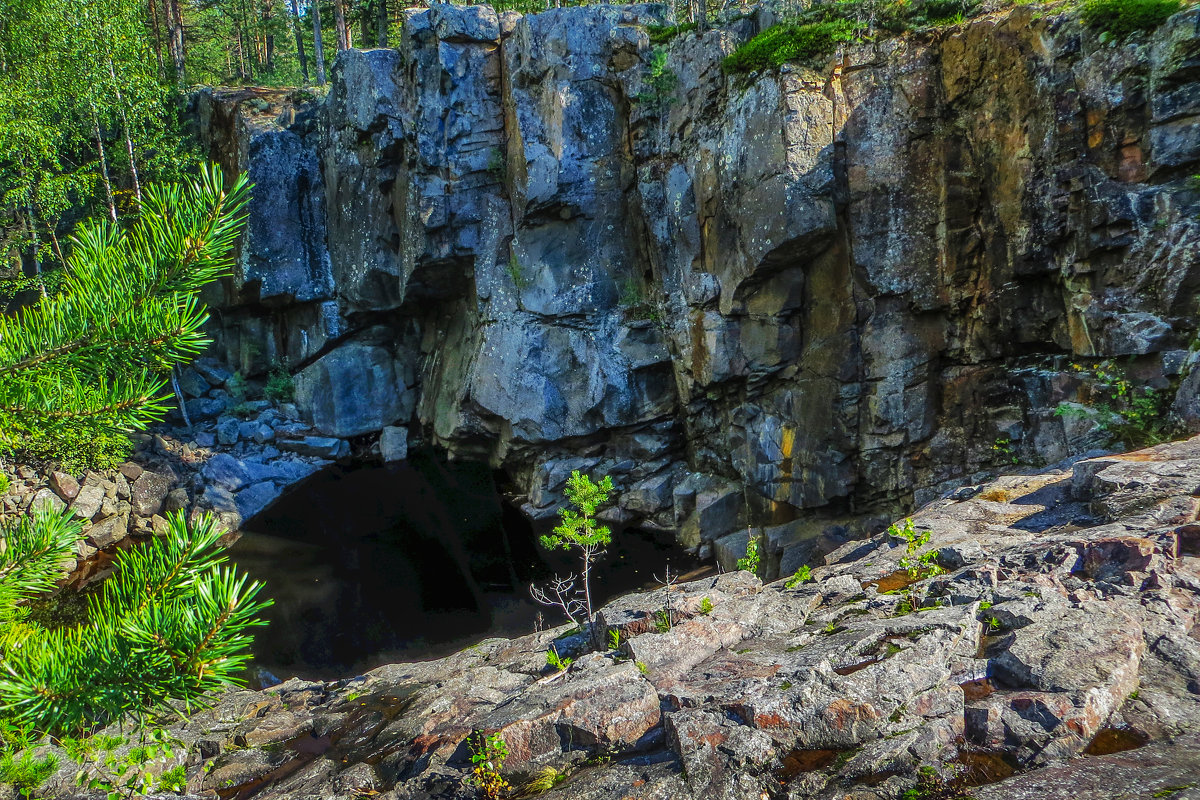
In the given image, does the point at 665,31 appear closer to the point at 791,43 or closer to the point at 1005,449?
the point at 791,43

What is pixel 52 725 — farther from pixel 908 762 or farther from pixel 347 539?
pixel 347 539

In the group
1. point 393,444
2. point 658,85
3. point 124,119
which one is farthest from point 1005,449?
point 124,119

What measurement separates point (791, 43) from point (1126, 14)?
6.01m

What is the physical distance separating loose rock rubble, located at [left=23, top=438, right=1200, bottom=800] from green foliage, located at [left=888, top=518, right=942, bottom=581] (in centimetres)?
11

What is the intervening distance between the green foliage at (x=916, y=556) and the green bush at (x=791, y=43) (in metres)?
11.2

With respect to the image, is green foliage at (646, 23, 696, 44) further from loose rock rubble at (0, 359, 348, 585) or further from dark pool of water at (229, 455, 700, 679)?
loose rock rubble at (0, 359, 348, 585)

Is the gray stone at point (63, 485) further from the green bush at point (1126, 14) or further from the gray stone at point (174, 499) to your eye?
the green bush at point (1126, 14)

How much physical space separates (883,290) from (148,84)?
25380 millimetres

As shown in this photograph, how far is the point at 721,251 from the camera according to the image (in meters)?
17.8

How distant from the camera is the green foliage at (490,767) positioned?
16.5 feet

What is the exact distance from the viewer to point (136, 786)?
249 inches

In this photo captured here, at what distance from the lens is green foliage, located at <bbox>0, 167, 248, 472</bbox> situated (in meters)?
2.36

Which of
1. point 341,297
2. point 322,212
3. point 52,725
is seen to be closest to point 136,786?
point 52,725

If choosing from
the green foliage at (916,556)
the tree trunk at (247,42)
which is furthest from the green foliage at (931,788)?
the tree trunk at (247,42)
